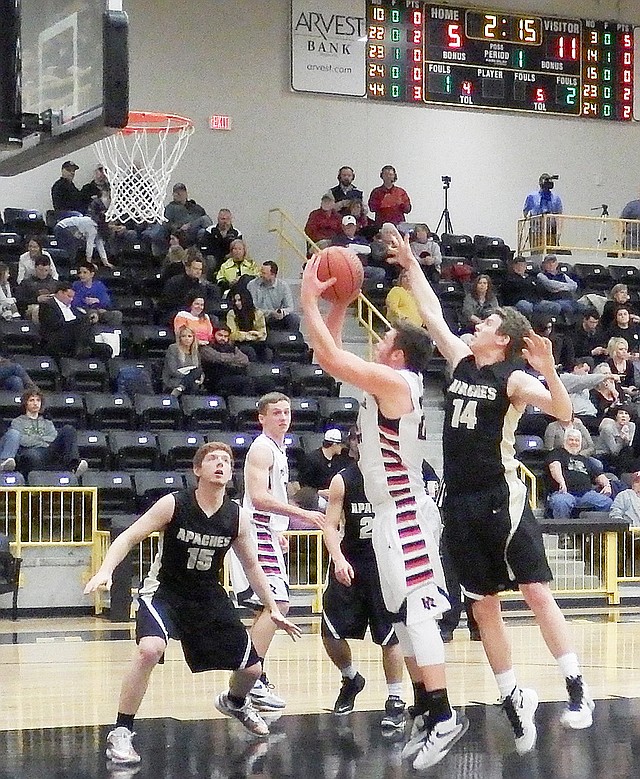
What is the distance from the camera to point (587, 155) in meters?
22.0

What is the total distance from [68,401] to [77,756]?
26.5ft

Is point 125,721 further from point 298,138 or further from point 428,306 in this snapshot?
point 298,138

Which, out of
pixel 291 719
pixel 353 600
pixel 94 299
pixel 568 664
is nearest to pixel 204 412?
pixel 94 299

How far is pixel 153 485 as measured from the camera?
13.1 m

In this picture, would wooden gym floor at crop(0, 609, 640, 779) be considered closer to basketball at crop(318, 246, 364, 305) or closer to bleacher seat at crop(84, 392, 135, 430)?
basketball at crop(318, 246, 364, 305)

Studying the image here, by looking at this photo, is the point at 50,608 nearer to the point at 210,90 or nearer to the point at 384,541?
the point at 384,541

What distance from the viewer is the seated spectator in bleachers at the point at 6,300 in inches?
593

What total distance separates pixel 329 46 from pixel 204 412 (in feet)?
25.9

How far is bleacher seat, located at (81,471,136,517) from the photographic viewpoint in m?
13.0

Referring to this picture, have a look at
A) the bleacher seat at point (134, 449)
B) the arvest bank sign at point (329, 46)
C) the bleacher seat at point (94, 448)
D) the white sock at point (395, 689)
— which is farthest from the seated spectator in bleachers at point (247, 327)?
the white sock at point (395, 689)

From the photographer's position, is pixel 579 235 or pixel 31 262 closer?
pixel 31 262

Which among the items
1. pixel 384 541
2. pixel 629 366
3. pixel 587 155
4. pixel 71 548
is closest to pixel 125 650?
pixel 71 548

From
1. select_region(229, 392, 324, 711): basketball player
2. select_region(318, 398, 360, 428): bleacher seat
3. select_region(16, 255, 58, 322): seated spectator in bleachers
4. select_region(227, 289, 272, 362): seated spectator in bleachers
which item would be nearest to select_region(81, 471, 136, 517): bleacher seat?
select_region(318, 398, 360, 428): bleacher seat

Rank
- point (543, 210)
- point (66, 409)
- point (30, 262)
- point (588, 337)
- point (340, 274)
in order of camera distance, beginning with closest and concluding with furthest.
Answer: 1. point (340, 274)
2. point (66, 409)
3. point (30, 262)
4. point (588, 337)
5. point (543, 210)
